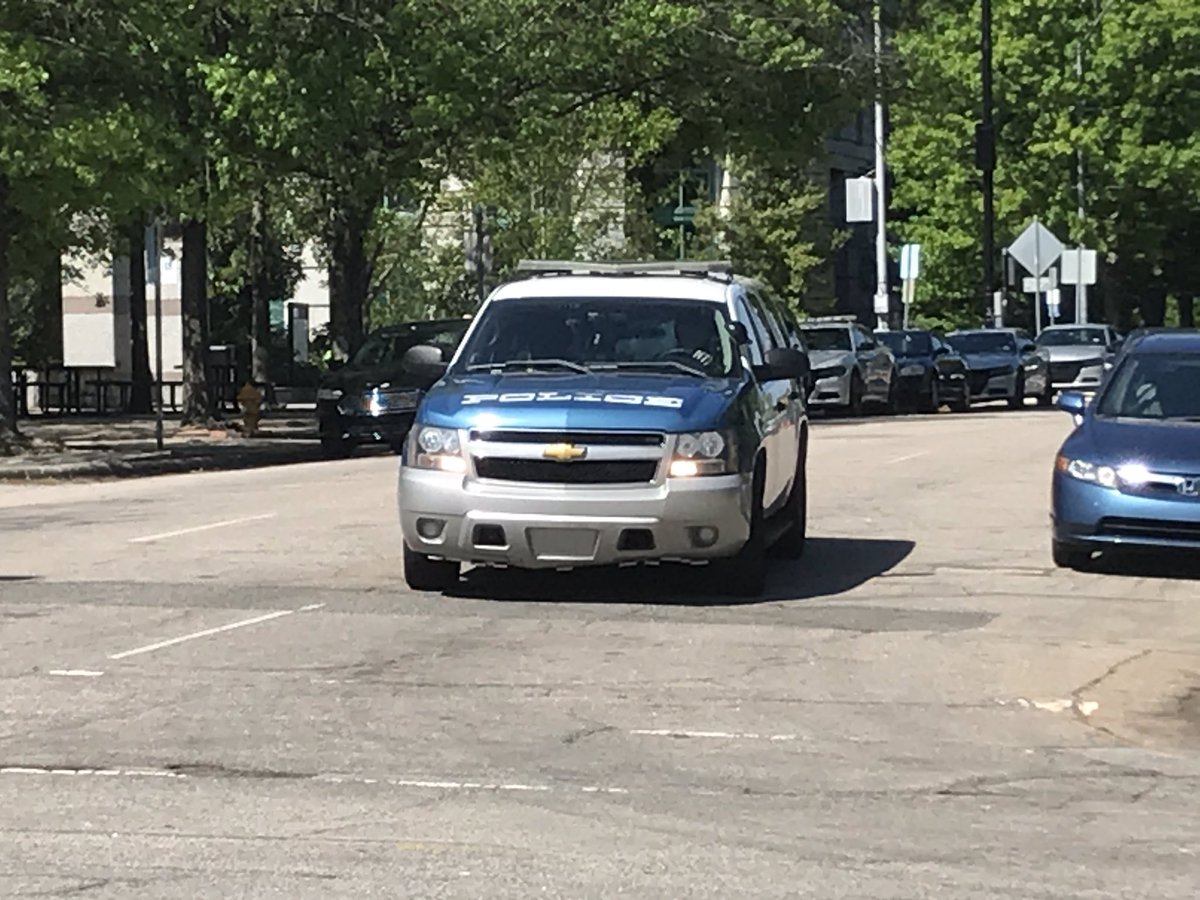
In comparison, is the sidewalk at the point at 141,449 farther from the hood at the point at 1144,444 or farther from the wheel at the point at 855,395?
the hood at the point at 1144,444

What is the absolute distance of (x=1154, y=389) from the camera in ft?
54.5

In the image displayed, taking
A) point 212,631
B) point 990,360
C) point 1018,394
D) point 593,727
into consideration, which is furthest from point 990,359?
point 593,727

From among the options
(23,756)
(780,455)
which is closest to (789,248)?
(780,455)

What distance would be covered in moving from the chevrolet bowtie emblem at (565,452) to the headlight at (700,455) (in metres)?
0.51

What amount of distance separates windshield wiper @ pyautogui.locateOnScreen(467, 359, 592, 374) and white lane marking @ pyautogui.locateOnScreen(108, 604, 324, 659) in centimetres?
179

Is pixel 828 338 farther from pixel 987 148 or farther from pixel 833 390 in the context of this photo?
pixel 987 148

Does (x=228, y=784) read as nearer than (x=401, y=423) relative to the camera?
Yes

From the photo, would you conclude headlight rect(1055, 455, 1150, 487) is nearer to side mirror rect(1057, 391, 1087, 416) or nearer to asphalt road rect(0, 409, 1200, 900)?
asphalt road rect(0, 409, 1200, 900)

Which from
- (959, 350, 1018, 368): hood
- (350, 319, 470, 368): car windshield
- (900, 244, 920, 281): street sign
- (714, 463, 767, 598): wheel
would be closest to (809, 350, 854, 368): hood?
(959, 350, 1018, 368): hood

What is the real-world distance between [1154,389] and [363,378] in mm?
15218

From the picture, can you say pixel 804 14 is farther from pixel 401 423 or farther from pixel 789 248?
pixel 789 248

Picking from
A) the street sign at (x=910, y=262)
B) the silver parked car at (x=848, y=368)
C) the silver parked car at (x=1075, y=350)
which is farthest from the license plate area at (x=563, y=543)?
the street sign at (x=910, y=262)

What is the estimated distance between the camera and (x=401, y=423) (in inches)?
1186

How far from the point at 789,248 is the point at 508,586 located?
50.2 meters
